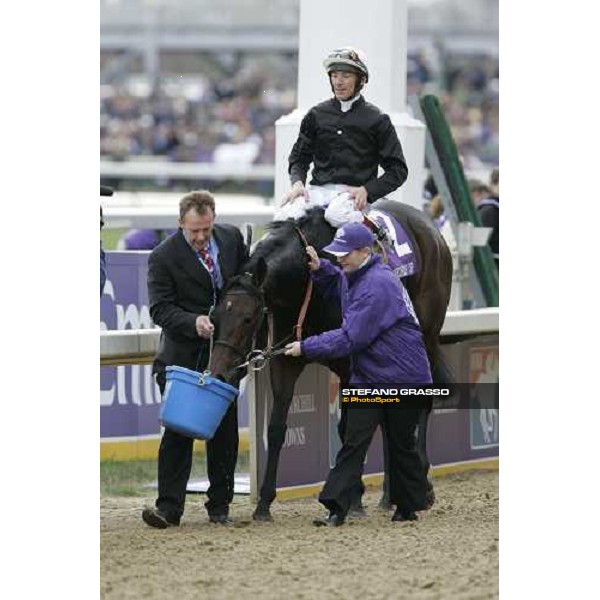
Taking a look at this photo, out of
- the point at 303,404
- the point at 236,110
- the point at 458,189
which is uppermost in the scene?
the point at 236,110

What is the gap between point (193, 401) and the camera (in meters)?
8.17

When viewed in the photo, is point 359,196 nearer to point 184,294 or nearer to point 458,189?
point 184,294

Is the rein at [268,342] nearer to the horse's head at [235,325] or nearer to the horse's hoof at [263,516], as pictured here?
the horse's head at [235,325]

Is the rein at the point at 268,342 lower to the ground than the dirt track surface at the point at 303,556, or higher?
higher

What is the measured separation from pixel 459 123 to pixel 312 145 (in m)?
34.9

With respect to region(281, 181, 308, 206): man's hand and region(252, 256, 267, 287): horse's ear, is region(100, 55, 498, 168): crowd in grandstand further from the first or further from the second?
region(252, 256, 267, 287): horse's ear

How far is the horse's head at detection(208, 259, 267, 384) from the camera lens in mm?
8250

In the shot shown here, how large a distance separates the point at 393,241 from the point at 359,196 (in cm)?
40

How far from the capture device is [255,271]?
27.7ft

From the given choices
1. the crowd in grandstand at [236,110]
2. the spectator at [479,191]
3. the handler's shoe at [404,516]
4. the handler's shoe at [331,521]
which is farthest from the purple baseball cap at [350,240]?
the crowd in grandstand at [236,110]

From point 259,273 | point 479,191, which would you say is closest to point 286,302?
point 259,273

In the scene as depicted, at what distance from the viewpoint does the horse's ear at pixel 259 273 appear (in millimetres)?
8445

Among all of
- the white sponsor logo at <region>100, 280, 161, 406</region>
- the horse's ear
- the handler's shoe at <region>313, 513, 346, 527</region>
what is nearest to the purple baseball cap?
the horse's ear

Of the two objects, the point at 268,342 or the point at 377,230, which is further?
the point at 377,230
